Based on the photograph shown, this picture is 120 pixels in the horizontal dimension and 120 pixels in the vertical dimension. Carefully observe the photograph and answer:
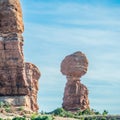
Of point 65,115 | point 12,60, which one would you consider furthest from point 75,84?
point 12,60

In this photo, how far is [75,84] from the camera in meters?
134

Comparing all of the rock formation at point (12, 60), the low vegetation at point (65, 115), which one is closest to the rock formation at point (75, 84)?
the low vegetation at point (65, 115)

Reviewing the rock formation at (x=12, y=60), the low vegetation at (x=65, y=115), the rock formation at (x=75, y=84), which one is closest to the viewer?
the low vegetation at (x=65, y=115)

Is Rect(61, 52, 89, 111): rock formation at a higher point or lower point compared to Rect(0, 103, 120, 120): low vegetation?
higher

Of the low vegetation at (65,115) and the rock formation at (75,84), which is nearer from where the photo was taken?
the low vegetation at (65,115)

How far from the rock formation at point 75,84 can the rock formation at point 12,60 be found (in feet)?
91.3

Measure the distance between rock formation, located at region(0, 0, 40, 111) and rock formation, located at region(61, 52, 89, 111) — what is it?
27828 mm

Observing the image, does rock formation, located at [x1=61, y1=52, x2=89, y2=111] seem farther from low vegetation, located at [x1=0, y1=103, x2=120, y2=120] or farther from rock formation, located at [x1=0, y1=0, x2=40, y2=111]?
rock formation, located at [x1=0, y1=0, x2=40, y2=111]

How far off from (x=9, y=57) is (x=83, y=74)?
31.9 m

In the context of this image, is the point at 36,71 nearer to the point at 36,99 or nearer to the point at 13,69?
the point at 36,99

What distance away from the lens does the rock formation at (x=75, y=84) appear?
133m

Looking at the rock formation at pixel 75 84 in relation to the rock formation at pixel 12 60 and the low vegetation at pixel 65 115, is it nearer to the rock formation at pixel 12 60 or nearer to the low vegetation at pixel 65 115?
the low vegetation at pixel 65 115

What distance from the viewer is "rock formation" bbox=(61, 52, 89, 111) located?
5236 inches

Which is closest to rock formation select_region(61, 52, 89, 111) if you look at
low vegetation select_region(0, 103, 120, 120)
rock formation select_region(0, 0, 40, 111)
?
low vegetation select_region(0, 103, 120, 120)
